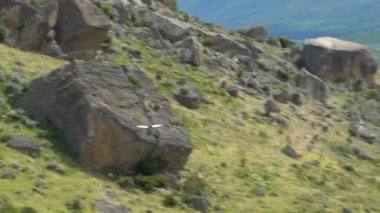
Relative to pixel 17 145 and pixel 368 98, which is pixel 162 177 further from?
pixel 368 98

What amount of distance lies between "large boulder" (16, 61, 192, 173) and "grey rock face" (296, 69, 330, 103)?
3269cm

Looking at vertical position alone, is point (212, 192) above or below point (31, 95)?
below

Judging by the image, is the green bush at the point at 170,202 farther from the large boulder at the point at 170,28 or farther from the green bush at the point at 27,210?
the large boulder at the point at 170,28

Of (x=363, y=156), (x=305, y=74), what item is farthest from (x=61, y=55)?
(x=305, y=74)

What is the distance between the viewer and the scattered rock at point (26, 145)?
126ft

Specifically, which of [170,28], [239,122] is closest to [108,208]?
[239,122]

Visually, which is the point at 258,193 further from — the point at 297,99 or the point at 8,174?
the point at 297,99

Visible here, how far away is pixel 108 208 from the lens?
35.9 metres

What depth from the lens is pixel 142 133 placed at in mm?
40875

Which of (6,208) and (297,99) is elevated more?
(6,208)

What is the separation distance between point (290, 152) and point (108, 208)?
19994 mm

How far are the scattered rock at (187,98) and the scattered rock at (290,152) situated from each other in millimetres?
6333

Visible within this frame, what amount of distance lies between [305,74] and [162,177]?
39257 millimetres

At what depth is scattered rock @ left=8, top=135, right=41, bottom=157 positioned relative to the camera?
38438 mm
